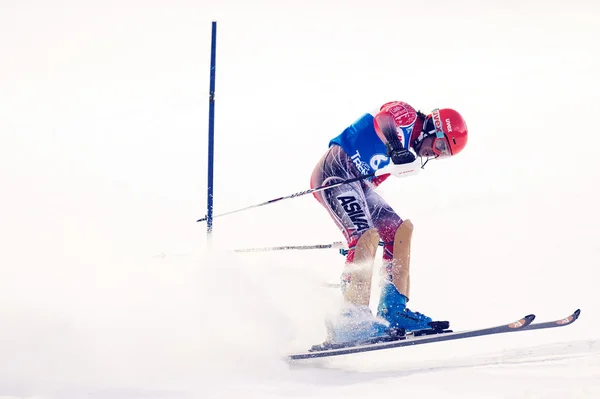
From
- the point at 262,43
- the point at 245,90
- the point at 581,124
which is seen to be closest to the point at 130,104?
the point at 245,90

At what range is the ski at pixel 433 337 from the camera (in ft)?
18.6

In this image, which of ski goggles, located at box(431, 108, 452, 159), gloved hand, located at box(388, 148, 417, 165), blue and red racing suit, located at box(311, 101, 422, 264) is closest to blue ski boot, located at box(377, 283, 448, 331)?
blue and red racing suit, located at box(311, 101, 422, 264)

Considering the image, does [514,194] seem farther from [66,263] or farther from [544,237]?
[66,263]

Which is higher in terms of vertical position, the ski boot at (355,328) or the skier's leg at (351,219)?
the skier's leg at (351,219)

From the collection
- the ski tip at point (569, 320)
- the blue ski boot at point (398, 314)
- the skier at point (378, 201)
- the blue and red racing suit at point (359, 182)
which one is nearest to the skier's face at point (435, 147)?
the skier at point (378, 201)

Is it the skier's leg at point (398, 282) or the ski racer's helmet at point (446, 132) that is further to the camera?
the skier's leg at point (398, 282)

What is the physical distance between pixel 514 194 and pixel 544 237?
229 centimetres

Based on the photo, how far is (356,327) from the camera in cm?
619

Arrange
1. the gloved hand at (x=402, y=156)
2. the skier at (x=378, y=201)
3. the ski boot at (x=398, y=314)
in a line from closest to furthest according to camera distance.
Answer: the gloved hand at (x=402, y=156)
the skier at (x=378, y=201)
the ski boot at (x=398, y=314)

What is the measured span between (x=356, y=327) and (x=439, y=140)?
1660mm

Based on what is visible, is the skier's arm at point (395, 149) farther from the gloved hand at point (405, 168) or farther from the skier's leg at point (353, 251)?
the skier's leg at point (353, 251)

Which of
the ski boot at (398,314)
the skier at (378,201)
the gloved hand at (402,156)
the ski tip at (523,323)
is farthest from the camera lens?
the ski boot at (398,314)

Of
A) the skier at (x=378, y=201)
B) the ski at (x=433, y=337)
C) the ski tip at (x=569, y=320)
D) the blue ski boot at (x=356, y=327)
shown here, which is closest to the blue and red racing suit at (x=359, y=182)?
the skier at (x=378, y=201)

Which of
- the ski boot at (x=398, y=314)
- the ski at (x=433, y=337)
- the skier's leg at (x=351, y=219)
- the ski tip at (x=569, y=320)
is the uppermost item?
the skier's leg at (x=351, y=219)
